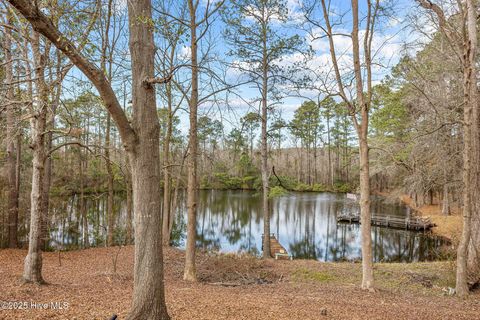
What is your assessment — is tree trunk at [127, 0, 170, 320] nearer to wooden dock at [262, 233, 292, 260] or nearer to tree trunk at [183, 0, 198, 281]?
tree trunk at [183, 0, 198, 281]

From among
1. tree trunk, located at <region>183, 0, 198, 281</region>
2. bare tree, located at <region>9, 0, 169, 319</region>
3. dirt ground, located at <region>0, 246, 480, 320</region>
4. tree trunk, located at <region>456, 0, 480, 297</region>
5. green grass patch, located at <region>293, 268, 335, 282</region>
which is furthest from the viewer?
green grass patch, located at <region>293, 268, 335, 282</region>

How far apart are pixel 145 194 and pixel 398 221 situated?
20210 mm

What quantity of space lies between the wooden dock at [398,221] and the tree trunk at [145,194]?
1937 centimetres

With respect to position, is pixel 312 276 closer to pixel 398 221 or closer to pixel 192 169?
pixel 192 169

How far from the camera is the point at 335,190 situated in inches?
1447

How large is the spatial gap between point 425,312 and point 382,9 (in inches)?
210

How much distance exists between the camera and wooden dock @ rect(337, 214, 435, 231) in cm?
1823

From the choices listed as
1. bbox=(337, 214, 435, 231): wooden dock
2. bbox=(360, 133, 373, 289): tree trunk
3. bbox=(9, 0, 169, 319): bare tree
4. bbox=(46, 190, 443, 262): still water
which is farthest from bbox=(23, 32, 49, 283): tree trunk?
bbox=(337, 214, 435, 231): wooden dock

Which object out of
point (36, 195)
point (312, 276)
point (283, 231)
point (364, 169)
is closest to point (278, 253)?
point (312, 276)

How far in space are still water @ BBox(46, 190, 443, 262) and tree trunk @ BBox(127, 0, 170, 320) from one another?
672 centimetres

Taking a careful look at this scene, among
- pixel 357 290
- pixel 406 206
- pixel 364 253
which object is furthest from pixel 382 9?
pixel 406 206

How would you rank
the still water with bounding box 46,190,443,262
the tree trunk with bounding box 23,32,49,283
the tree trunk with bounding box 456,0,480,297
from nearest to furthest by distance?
the tree trunk with bounding box 23,32,49,283
the tree trunk with bounding box 456,0,480,297
the still water with bounding box 46,190,443,262

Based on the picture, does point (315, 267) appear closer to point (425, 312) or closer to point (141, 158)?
point (425, 312)

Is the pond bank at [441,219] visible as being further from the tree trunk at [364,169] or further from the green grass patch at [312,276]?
the tree trunk at [364,169]
